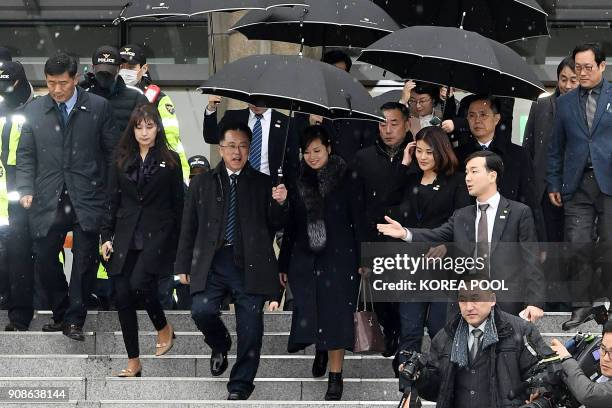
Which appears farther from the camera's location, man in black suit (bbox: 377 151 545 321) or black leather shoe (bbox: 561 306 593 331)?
black leather shoe (bbox: 561 306 593 331)

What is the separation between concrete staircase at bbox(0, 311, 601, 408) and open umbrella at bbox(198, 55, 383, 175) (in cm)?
194

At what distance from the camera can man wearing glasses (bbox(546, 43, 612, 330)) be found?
498 inches

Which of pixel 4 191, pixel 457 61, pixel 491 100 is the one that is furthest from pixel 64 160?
pixel 491 100

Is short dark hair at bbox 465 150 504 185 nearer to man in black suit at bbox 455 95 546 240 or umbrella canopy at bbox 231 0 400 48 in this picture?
man in black suit at bbox 455 95 546 240

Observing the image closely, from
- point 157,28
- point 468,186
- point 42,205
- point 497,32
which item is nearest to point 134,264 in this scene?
point 42,205

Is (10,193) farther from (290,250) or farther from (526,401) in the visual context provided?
(526,401)

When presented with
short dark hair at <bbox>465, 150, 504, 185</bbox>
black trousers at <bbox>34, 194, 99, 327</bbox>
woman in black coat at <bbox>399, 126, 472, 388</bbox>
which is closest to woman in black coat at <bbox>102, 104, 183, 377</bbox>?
black trousers at <bbox>34, 194, 99, 327</bbox>

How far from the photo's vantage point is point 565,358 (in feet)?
32.0

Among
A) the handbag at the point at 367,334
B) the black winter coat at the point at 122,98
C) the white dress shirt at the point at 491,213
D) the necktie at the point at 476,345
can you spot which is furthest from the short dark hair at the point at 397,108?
the necktie at the point at 476,345

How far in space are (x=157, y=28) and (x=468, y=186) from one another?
8538 millimetres

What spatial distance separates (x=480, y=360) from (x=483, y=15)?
13.5ft

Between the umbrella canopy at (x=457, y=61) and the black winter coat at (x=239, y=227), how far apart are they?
1.31 metres

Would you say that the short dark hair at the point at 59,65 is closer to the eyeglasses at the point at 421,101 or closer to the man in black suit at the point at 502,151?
the eyeglasses at the point at 421,101

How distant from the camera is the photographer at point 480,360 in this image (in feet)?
33.1
